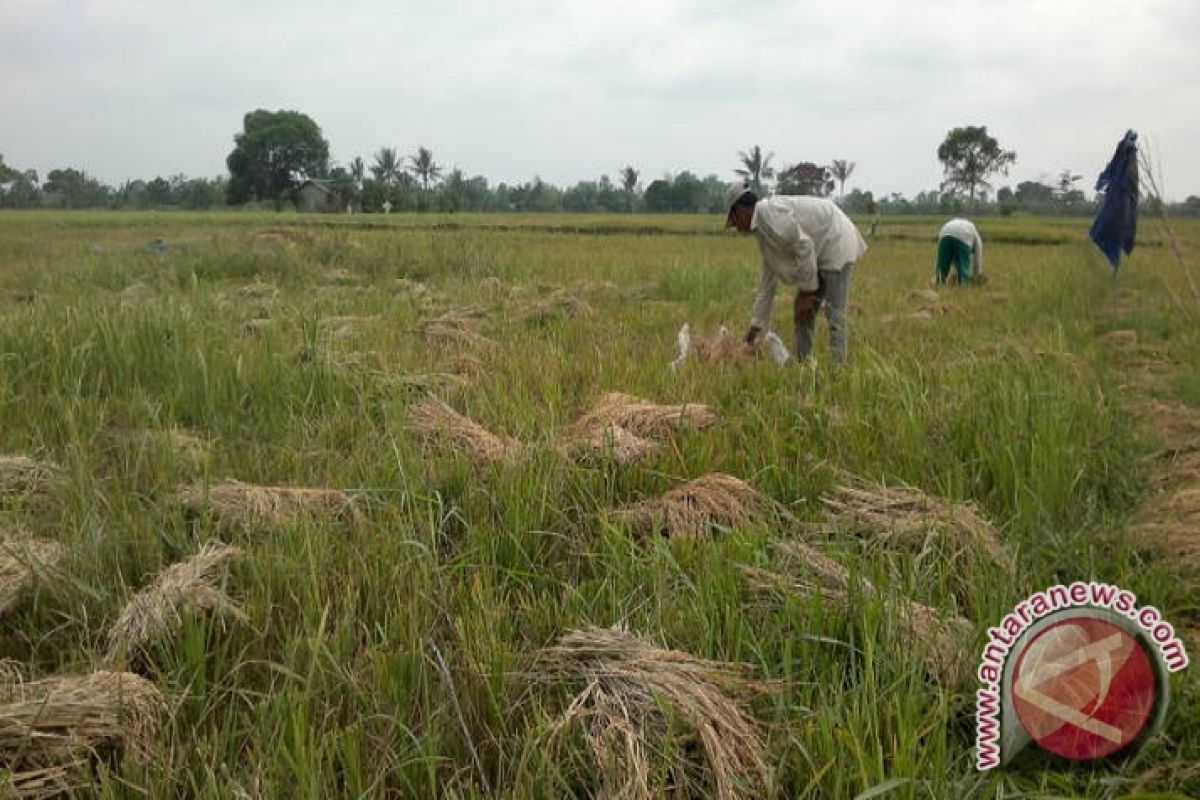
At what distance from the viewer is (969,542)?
5.63 ft

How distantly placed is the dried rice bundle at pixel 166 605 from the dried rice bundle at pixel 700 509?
3.12ft

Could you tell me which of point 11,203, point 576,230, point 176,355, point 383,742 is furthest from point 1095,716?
point 11,203

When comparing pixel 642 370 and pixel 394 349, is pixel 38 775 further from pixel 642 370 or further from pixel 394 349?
pixel 394 349

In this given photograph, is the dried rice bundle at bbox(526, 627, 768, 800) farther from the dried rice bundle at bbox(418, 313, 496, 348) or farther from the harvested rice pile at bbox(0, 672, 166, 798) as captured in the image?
the dried rice bundle at bbox(418, 313, 496, 348)

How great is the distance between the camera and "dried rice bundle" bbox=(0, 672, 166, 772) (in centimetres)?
112

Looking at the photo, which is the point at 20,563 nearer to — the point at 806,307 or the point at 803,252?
the point at 803,252

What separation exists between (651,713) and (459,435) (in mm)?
1539

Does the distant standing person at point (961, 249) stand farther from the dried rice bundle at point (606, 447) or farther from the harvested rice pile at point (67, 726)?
the harvested rice pile at point (67, 726)

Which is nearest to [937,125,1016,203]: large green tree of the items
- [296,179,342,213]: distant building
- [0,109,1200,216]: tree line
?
[0,109,1200,216]: tree line

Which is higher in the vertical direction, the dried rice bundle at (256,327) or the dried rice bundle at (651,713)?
the dried rice bundle at (256,327)

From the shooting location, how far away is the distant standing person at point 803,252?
4.30m

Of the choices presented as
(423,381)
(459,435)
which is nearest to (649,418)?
(459,435)

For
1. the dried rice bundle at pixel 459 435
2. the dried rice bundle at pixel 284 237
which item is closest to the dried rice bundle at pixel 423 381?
the dried rice bundle at pixel 459 435

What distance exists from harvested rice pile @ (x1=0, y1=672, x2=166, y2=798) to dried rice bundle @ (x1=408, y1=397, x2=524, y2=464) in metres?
1.16
